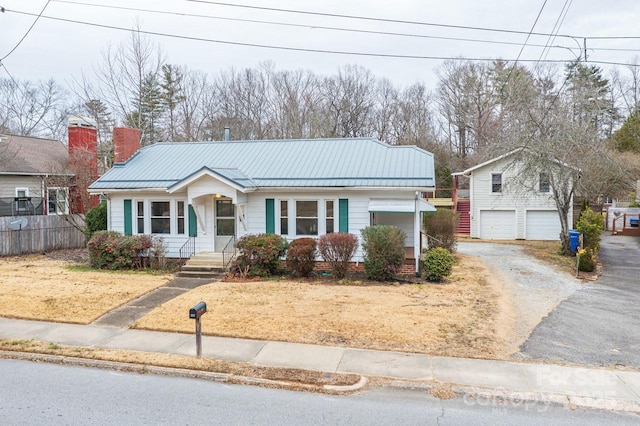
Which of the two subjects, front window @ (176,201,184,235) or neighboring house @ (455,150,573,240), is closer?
front window @ (176,201,184,235)

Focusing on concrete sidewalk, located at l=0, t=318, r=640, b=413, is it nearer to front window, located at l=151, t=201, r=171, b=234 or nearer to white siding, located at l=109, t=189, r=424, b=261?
white siding, located at l=109, t=189, r=424, b=261

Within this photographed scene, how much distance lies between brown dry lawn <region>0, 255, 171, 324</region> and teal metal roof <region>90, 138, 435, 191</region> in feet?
11.9

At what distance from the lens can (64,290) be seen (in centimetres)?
1232

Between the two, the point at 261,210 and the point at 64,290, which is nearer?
the point at 64,290

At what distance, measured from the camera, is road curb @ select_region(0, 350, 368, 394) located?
Result: 6354 mm

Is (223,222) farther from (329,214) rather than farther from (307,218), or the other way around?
(329,214)

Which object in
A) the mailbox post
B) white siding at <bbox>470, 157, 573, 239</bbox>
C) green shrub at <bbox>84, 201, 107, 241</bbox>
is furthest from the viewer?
white siding at <bbox>470, 157, 573, 239</bbox>

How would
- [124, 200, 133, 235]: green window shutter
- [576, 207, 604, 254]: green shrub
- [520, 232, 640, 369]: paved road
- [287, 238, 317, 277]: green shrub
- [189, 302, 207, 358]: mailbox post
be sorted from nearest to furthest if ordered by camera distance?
[189, 302, 207, 358]: mailbox post
[520, 232, 640, 369]: paved road
[287, 238, 317, 277]: green shrub
[124, 200, 133, 235]: green window shutter
[576, 207, 604, 254]: green shrub

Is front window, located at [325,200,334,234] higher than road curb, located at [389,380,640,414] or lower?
higher

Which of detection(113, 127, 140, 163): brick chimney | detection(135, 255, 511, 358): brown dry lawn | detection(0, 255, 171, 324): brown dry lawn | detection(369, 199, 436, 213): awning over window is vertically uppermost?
detection(113, 127, 140, 163): brick chimney

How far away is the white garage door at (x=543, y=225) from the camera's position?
90.0 ft

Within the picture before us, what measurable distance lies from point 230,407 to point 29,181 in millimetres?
24879

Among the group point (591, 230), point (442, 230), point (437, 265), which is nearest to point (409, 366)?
point (437, 265)

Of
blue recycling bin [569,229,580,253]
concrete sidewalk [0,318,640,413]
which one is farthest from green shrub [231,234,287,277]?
blue recycling bin [569,229,580,253]
